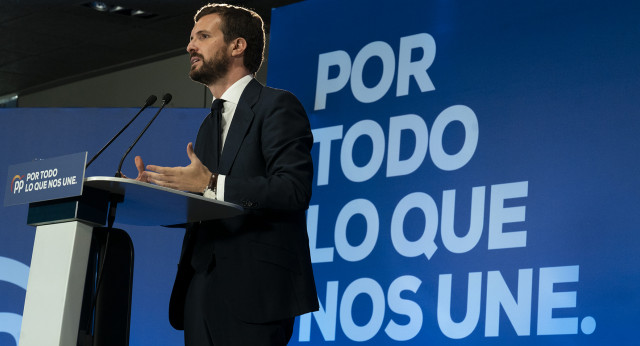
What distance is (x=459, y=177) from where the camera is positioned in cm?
385

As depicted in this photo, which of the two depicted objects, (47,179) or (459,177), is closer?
(47,179)

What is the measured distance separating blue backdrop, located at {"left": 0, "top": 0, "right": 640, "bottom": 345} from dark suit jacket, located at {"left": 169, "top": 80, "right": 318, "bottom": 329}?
1610 mm

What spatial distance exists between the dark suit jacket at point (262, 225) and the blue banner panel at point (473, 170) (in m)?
1.61

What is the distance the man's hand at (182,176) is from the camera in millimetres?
1902

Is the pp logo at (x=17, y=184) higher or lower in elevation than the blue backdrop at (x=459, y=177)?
lower

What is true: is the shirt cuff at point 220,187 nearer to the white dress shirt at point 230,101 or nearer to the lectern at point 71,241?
the lectern at point 71,241

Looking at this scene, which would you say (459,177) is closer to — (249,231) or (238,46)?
(238,46)

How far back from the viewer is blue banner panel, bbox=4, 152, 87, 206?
1823 mm

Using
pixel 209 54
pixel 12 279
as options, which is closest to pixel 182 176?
pixel 209 54

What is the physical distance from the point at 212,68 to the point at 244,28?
0.15 metres

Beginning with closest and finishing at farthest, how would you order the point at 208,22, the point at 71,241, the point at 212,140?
the point at 71,241 → the point at 212,140 → the point at 208,22

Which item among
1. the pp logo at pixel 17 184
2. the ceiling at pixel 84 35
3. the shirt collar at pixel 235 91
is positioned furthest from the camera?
the ceiling at pixel 84 35

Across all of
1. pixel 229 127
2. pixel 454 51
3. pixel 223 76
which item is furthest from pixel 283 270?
pixel 454 51

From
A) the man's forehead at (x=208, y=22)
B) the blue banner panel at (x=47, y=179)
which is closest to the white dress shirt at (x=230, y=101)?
the man's forehead at (x=208, y=22)
